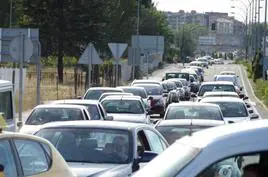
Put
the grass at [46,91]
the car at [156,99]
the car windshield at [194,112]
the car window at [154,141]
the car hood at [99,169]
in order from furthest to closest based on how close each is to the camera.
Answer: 1. the grass at [46,91]
2. the car at [156,99]
3. the car windshield at [194,112]
4. the car window at [154,141]
5. the car hood at [99,169]

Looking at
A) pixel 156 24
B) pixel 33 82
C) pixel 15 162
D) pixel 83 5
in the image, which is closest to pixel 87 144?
pixel 15 162

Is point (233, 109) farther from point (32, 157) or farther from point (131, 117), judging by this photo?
point (32, 157)

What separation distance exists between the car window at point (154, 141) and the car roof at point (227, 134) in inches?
257

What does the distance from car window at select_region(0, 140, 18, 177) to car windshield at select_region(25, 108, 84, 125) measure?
10.1m

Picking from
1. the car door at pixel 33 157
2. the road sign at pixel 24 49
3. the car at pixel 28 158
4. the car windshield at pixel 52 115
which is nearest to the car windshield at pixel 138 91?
the road sign at pixel 24 49

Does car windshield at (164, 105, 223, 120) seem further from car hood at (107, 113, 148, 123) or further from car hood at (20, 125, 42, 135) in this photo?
car hood at (20, 125, 42, 135)

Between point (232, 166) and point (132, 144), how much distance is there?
625cm

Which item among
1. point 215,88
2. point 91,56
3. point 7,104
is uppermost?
point 91,56

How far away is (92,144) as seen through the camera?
11.1 meters

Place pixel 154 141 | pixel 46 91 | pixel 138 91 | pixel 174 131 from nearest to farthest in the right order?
pixel 154 141
pixel 174 131
pixel 138 91
pixel 46 91

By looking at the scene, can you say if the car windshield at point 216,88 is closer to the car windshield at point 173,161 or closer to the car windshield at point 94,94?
the car windshield at point 94,94

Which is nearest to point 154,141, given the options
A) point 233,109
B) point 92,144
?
point 92,144

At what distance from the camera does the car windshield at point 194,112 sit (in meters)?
20.1

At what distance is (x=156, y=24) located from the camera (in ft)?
433
